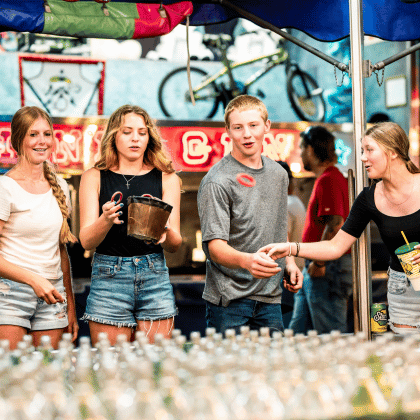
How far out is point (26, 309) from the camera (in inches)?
86.8

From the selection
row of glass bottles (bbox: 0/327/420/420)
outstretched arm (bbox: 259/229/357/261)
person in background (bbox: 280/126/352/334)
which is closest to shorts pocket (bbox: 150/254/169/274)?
outstretched arm (bbox: 259/229/357/261)

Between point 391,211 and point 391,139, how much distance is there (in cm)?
29

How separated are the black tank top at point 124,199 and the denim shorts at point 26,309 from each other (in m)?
0.29

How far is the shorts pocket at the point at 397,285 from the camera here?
90.8 inches

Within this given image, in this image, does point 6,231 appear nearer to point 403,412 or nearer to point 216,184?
point 216,184

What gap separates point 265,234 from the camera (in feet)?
7.57

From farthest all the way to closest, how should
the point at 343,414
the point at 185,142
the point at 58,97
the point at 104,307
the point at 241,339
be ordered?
1. the point at 58,97
2. the point at 185,142
3. the point at 104,307
4. the point at 241,339
5. the point at 343,414

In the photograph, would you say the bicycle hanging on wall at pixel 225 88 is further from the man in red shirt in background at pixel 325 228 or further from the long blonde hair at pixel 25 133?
the long blonde hair at pixel 25 133

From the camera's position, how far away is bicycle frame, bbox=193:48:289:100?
8.00 metres

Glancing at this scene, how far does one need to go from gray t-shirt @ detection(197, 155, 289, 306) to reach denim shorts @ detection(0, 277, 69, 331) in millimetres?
628

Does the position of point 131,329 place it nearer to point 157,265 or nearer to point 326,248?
point 157,265

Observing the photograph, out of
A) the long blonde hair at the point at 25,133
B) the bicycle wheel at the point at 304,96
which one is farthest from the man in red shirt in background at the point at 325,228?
the bicycle wheel at the point at 304,96

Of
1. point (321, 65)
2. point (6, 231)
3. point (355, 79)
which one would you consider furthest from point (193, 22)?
point (321, 65)

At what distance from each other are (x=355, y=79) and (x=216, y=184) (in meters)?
0.79
